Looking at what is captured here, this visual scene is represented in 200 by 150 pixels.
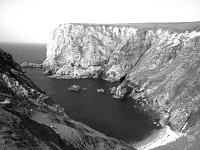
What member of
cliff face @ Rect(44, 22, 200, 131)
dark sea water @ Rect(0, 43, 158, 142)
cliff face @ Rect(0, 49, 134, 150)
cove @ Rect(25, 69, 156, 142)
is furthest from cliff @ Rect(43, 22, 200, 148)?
cliff face @ Rect(0, 49, 134, 150)

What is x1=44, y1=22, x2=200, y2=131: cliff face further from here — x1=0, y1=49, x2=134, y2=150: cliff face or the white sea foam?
x1=0, y1=49, x2=134, y2=150: cliff face

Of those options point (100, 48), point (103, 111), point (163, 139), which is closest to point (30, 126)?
point (163, 139)

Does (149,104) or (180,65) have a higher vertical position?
(180,65)

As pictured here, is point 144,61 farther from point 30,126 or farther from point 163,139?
point 30,126

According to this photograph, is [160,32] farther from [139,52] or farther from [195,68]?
[195,68]

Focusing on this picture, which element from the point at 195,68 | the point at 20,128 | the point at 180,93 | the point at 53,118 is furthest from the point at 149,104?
the point at 20,128

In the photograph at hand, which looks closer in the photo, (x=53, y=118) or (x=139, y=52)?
(x=53, y=118)
